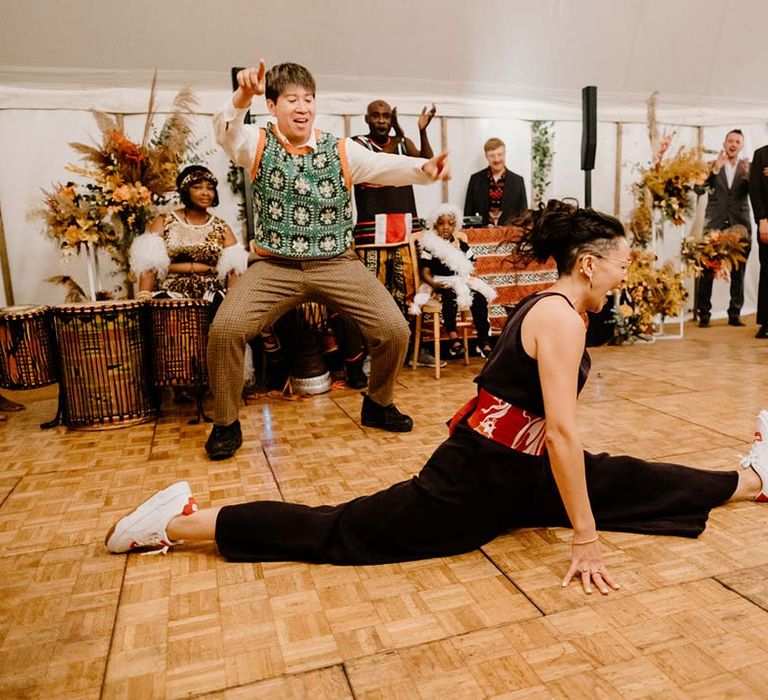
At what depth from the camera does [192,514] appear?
1.96 m

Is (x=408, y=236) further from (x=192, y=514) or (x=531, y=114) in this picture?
(x=192, y=514)

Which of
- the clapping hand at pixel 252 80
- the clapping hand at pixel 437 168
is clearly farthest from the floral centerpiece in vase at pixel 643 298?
the clapping hand at pixel 252 80

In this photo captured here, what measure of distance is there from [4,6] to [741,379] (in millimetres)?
5374

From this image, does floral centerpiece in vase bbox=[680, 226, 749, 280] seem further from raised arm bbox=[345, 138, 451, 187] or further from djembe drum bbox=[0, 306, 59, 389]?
djembe drum bbox=[0, 306, 59, 389]

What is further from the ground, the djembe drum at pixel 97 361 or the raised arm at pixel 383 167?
the raised arm at pixel 383 167

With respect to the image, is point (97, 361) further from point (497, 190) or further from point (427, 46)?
point (427, 46)

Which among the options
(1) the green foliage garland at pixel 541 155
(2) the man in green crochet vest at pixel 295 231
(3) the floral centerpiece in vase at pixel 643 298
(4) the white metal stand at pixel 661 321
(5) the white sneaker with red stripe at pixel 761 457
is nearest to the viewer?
(5) the white sneaker with red stripe at pixel 761 457

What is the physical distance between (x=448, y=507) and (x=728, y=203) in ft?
18.8

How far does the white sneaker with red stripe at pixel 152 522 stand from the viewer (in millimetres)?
1971

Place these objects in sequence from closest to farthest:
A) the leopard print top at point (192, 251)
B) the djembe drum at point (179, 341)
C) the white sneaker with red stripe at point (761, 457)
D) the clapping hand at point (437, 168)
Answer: the white sneaker with red stripe at point (761, 457), the clapping hand at point (437, 168), the djembe drum at point (179, 341), the leopard print top at point (192, 251)

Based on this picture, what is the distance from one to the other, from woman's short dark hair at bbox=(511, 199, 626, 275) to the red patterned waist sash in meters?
0.38

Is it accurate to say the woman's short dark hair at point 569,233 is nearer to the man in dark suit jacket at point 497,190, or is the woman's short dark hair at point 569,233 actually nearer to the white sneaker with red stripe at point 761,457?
the white sneaker with red stripe at point 761,457

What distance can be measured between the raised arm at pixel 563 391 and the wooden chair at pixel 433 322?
9.19ft

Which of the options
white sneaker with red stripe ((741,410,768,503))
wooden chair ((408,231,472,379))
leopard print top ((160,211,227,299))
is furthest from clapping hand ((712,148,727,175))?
white sneaker with red stripe ((741,410,768,503))
